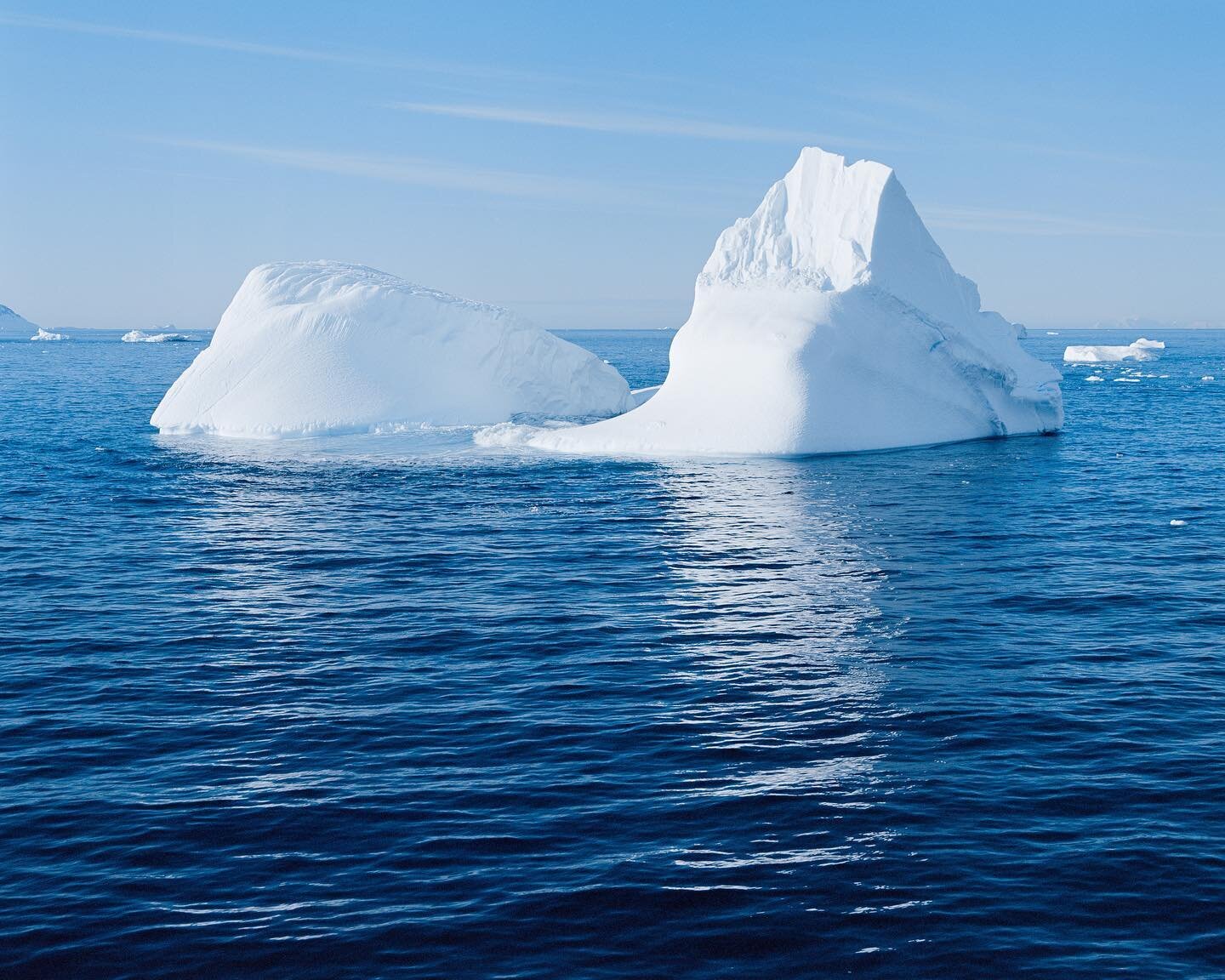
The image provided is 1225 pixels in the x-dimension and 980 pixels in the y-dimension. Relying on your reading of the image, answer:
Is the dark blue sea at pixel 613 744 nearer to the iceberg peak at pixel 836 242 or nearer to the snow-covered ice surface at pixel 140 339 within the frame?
the iceberg peak at pixel 836 242

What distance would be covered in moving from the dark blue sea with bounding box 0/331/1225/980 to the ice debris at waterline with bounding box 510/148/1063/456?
10.7 meters

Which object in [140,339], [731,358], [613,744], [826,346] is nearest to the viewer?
[613,744]

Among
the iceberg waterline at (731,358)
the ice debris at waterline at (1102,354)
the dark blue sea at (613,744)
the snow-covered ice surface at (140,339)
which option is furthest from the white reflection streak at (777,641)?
the snow-covered ice surface at (140,339)

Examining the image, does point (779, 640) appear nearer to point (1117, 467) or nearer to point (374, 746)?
point (374, 746)

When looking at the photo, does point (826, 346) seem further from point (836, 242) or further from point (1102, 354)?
point (1102, 354)

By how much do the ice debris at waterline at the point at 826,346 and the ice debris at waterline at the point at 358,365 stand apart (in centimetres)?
628

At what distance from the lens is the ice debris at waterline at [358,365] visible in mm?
46156

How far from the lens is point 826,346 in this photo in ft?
127

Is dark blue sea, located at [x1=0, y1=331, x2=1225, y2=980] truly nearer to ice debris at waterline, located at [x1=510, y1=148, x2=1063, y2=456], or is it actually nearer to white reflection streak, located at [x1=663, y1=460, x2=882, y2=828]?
white reflection streak, located at [x1=663, y1=460, x2=882, y2=828]

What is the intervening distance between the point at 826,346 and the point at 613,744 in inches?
1086

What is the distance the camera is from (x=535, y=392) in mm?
50688

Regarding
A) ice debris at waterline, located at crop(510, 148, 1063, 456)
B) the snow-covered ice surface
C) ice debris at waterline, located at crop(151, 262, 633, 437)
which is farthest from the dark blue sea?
the snow-covered ice surface

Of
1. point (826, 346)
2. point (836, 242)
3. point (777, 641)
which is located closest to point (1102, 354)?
point (836, 242)

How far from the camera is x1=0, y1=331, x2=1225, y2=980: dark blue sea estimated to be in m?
9.36
